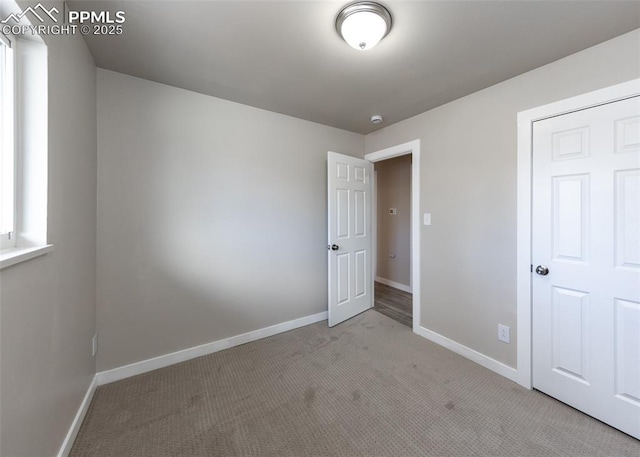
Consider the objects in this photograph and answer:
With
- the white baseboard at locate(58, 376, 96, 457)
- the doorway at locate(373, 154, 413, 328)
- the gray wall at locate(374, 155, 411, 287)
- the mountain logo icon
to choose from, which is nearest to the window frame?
the mountain logo icon

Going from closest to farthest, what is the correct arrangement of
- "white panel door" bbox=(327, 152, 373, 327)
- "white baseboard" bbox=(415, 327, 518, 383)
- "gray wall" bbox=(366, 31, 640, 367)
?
"gray wall" bbox=(366, 31, 640, 367) < "white baseboard" bbox=(415, 327, 518, 383) < "white panel door" bbox=(327, 152, 373, 327)

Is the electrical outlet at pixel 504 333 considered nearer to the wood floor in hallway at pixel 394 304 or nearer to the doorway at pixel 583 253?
the doorway at pixel 583 253

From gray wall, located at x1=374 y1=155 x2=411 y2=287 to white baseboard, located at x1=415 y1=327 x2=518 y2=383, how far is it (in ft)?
5.83

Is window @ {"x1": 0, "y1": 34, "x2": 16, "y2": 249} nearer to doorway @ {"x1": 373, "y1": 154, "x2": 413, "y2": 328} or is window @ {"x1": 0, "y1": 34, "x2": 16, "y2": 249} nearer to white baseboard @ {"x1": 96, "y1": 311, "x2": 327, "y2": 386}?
white baseboard @ {"x1": 96, "y1": 311, "x2": 327, "y2": 386}

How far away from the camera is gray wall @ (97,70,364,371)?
1.93 meters

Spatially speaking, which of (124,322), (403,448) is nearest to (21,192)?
(124,322)

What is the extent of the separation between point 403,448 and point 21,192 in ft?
7.27

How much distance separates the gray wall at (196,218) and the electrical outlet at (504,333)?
5.92 feet

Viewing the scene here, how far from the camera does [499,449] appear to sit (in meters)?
1.36

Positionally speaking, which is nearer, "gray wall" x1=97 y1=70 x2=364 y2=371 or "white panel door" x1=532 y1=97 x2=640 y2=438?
"white panel door" x1=532 y1=97 x2=640 y2=438

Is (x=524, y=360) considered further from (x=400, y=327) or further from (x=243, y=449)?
(x=243, y=449)

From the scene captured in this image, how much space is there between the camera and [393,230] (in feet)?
15.3

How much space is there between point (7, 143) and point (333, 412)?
84.2 inches

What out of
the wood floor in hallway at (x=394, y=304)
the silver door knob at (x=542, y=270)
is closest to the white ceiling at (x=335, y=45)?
the silver door knob at (x=542, y=270)
